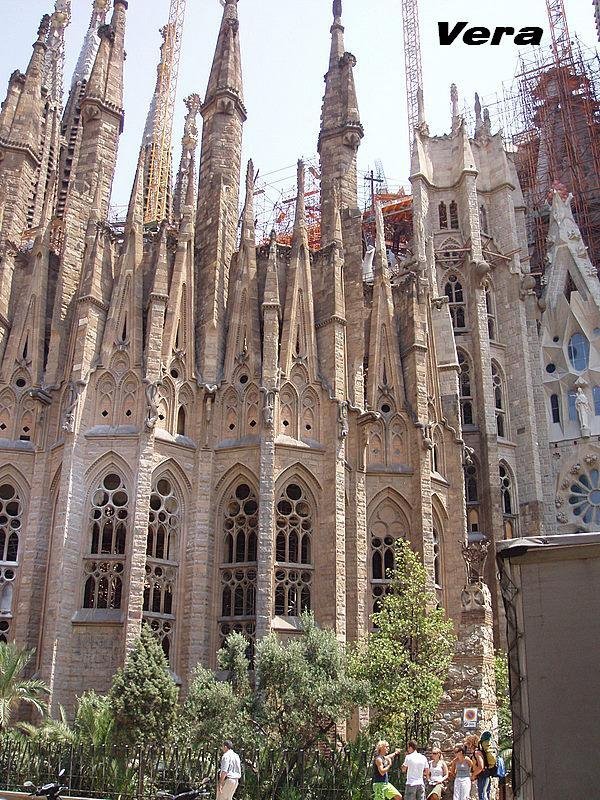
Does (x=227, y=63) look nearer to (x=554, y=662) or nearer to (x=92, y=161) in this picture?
(x=92, y=161)

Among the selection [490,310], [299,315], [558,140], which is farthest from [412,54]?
[299,315]

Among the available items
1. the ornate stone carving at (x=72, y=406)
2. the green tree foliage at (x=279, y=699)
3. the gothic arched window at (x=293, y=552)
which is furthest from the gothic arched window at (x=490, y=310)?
the green tree foliage at (x=279, y=699)

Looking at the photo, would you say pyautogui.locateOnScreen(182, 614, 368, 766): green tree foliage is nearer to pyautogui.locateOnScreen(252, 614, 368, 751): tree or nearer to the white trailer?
pyautogui.locateOnScreen(252, 614, 368, 751): tree

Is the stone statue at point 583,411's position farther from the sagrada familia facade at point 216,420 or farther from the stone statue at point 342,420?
the stone statue at point 342,420

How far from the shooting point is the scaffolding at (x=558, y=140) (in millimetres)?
47656

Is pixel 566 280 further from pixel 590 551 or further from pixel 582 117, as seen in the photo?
pixel 590 551

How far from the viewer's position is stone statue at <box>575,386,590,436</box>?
38219 millimetres

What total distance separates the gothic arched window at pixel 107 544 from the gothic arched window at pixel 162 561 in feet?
2.72

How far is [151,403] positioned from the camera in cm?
2734

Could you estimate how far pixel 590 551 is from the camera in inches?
408

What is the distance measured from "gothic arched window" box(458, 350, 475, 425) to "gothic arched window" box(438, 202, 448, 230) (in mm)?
7777

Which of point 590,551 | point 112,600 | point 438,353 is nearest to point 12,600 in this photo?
point 112,600

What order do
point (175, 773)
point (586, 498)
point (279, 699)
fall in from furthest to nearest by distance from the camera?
point (586, 498)
point (279, 699)
point (175, 773)

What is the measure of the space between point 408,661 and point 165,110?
60906 millimetres
